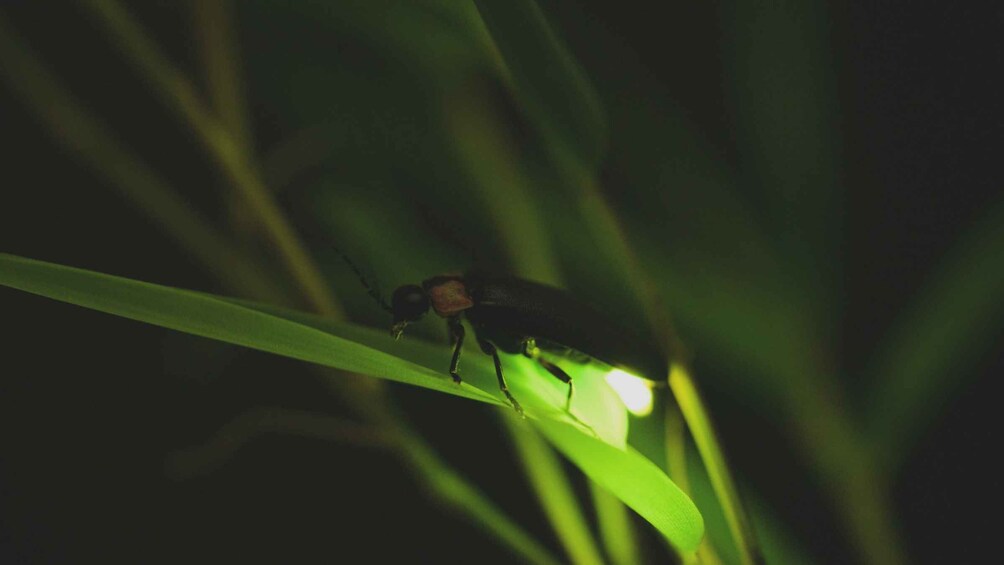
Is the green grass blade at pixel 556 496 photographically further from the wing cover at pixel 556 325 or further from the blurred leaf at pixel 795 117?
the blurred leaf at pixel 795 117

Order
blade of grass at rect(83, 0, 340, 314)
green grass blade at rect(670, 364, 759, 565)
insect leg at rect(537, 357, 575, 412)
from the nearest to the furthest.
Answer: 1. green grass blade at rect(670, 364, 759, 565)
2. insect leg at rect(537, 357, 575, 412)
3. blade of grass at rect(83, 0, 340, 314)

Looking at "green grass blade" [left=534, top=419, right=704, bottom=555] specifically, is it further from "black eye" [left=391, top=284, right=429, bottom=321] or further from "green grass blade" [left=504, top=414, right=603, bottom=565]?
"black eye" [left=391, top=284, right=429, bottom=321]

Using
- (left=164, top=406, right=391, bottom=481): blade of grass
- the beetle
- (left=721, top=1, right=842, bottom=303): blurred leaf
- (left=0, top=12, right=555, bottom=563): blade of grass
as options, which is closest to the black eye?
the beetle

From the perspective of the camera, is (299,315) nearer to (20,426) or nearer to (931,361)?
(931,361)

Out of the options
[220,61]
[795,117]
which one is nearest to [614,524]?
[795,117]

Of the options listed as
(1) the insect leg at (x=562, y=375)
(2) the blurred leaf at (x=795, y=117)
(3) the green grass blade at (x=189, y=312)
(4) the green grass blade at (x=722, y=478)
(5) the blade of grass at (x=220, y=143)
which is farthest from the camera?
(2) the blurred leaf at (x=795, y=117)

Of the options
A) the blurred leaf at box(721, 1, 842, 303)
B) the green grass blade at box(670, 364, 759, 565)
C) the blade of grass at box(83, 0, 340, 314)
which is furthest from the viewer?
the blurred leaf at box(721, 1, 842, 303)

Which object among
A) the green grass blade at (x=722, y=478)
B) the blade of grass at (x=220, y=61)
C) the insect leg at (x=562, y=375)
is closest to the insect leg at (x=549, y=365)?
the insect leg at (x=562, y=375)

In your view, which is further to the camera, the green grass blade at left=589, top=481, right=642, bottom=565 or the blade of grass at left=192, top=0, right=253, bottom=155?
the blade of grass at left=192, top=0, right=253, bottom=155
